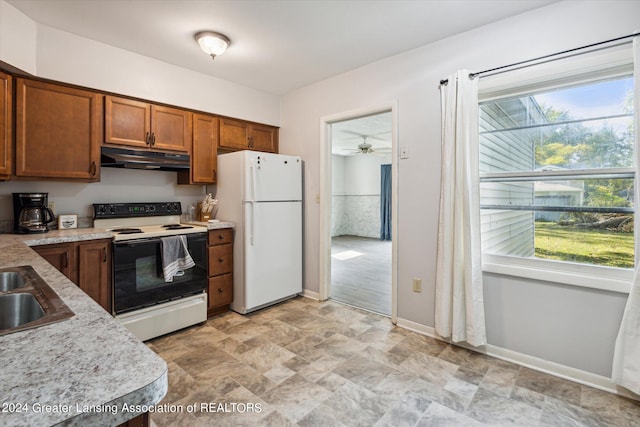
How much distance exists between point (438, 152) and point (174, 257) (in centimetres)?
245

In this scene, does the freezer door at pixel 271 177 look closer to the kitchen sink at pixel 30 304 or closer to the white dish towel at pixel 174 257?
the white dish towel at pixel 174 257

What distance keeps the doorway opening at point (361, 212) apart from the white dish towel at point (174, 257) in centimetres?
147

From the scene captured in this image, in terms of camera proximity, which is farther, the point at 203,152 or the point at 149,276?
the point at 203,152

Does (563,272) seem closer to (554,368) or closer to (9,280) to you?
(554,368)

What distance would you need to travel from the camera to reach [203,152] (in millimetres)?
3369

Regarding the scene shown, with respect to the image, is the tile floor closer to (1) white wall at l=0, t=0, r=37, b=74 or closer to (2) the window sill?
(2) the window sill

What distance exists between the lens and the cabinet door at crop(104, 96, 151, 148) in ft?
8.99

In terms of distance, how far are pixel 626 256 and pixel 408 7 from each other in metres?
2.15

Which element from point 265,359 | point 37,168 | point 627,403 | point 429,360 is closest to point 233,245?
point 265,359

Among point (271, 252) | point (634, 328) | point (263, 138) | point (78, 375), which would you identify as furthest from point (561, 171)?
point (263, 138)

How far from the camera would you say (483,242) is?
2508 millimetres

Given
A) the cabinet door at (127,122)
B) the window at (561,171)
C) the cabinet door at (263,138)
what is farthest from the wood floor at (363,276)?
the cabinet door at (127,122)

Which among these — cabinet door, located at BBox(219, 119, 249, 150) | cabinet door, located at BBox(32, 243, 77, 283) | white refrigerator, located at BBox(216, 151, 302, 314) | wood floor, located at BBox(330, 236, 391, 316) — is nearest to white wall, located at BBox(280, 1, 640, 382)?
white refrigerator, located at BBox(216, 151, 302, 314)

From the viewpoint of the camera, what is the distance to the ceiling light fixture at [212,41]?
2.49m
